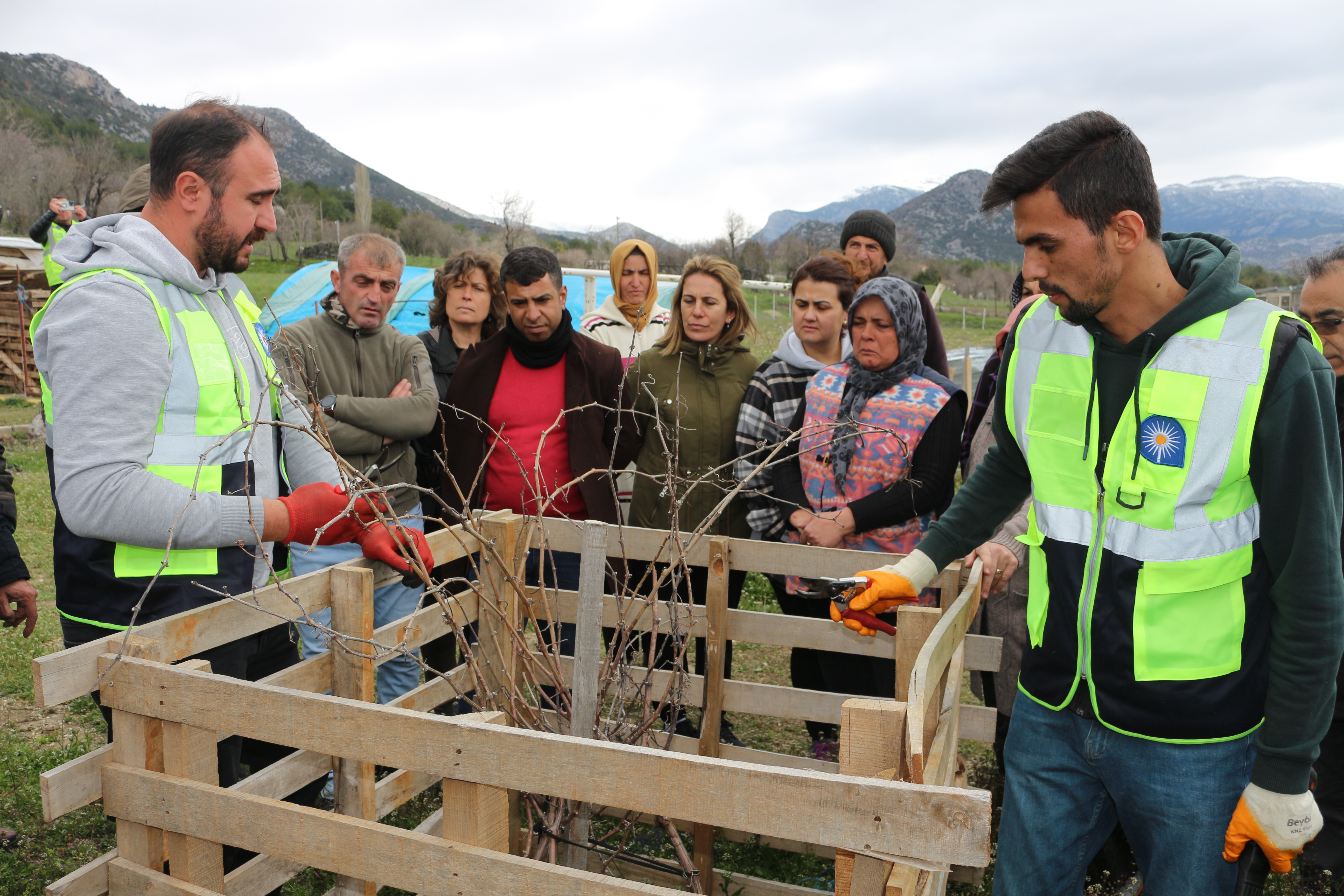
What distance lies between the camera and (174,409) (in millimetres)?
1947

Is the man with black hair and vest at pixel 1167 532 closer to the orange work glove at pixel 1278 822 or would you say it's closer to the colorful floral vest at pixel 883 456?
the orange work glove at pixel 1278 822

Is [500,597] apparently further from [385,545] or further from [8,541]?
[8,541]

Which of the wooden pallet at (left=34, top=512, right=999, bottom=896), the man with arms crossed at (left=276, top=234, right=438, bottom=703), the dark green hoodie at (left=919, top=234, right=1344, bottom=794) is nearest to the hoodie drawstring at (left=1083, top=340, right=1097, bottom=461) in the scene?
the dark green hoodie at (left=919, top=234, right=1344, bottom=794)

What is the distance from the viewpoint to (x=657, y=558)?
2281 millimetres

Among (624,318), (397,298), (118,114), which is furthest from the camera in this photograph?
(118,114)

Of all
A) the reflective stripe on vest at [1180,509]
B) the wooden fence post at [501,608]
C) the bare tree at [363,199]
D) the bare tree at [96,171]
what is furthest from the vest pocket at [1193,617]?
the bare tree at [96,171]

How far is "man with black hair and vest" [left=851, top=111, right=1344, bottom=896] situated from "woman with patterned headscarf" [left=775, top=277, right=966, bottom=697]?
1172 millimetres

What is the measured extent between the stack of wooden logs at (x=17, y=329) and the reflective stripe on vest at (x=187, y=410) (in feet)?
48.4

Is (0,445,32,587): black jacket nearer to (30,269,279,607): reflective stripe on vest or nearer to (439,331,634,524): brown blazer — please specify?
(30,269,279,607): reflective stripe on vest

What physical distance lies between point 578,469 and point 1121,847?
7.88ft

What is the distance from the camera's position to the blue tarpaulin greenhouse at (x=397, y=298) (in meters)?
9.45

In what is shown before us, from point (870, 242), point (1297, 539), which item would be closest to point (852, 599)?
point (1297, 539)

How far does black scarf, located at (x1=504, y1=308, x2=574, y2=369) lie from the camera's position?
3.66 m

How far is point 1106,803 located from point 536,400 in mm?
A: 2534
